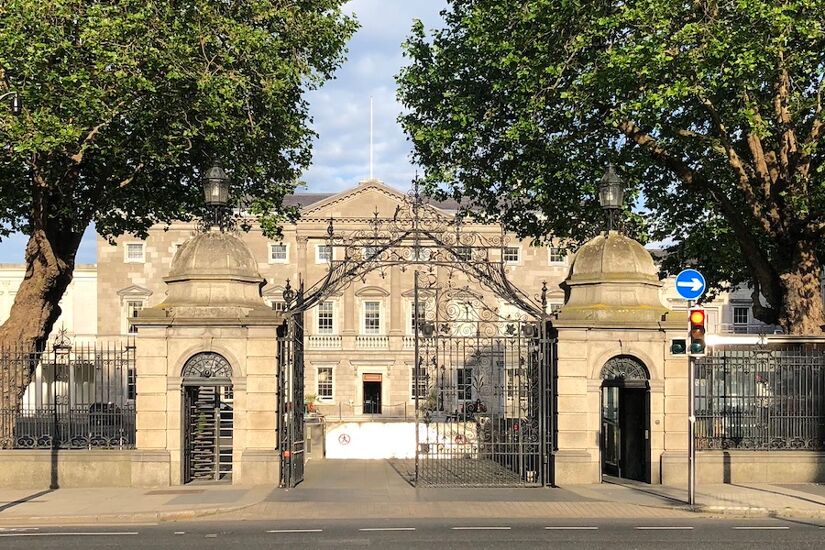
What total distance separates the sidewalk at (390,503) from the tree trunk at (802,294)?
468 centimetres

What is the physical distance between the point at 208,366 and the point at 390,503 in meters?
5.13

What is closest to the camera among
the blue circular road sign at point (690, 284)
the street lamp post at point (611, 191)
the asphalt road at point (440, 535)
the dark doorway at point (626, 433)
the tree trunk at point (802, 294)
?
the asphalt road at point (440, 535)

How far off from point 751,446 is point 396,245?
358 inches

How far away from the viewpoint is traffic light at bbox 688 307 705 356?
16984 millimetres

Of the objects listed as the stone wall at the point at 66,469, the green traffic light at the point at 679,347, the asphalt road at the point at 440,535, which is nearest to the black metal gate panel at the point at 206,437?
the stone wall at the point at 66,469

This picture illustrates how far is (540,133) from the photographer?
2428 cm

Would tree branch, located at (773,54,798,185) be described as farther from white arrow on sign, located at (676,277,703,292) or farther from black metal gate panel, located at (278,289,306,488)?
black metal gate panel, located at (278,289,306,488)

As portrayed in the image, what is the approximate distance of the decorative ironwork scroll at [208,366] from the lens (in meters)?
20.0

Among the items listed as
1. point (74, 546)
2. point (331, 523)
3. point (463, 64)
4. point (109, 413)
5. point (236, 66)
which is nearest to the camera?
point (74, 546)

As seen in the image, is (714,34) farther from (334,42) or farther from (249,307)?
(249,307)

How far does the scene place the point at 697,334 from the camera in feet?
55.9

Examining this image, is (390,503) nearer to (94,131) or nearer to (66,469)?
(66,469)

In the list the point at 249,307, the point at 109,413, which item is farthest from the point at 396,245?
the point at 109,413

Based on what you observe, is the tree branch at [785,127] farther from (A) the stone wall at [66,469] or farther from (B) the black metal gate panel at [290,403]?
(A) the stone wall at [66,469]
